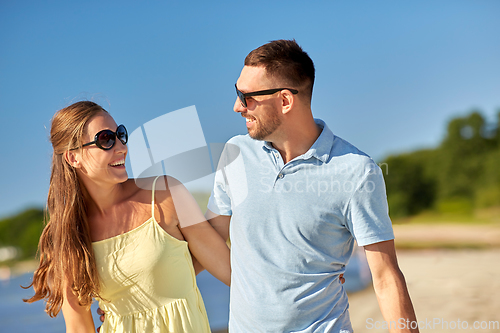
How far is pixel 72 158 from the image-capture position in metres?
2.28

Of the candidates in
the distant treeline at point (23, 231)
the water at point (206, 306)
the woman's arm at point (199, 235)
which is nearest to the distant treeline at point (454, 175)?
the water at point (206, 306)

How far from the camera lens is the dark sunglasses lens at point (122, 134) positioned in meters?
2.26

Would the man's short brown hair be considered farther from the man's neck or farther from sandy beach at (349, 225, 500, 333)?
sandy beach at (349, 225, 500, 333)

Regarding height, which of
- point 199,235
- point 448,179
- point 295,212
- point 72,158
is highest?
point 72,158

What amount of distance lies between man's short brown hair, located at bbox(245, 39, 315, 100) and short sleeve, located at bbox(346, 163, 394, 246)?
563 mm

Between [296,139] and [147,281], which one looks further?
[147,281]

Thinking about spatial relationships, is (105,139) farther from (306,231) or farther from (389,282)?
(389,282)

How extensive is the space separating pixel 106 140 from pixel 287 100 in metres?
1.00

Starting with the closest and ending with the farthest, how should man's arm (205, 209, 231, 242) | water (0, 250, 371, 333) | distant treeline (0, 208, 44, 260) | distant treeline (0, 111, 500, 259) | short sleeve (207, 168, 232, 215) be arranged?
short sleeve (207, 168, 232, 215) → man's arm (205, 209, 231, 242) → water (0, 250, 371, 333) → distant treeline (0, 208, 44, 260) → distant treeline (0, 111, 500, 259)

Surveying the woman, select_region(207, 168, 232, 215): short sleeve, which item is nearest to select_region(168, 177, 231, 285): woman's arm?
the woman

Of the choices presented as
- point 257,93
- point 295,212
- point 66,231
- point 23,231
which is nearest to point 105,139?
point 66,231

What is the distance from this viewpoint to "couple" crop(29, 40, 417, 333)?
1.79 m

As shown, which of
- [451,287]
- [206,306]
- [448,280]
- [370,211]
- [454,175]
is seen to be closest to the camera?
[370,211]

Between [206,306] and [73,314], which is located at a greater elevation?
[73,314]
